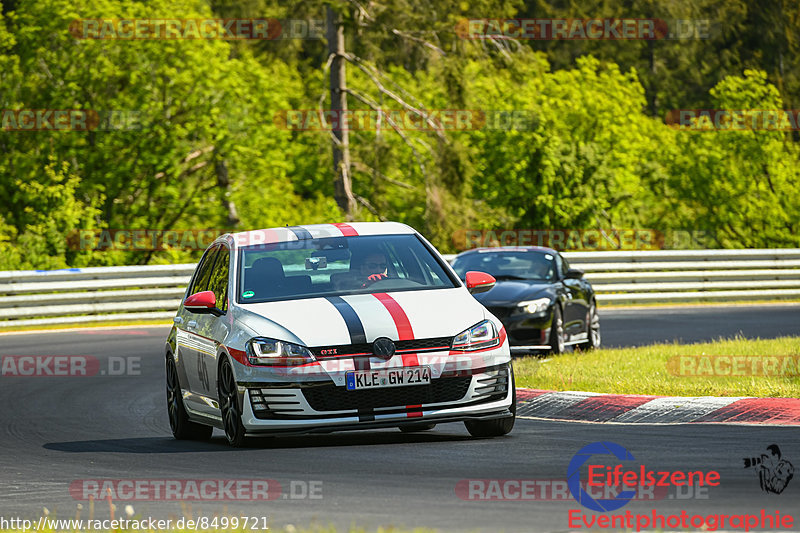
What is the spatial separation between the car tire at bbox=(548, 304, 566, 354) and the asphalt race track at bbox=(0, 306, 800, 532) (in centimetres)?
624

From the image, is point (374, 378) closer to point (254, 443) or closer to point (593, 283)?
point (254, 443)

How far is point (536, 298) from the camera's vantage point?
1888 cm

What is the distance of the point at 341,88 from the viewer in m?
37.2

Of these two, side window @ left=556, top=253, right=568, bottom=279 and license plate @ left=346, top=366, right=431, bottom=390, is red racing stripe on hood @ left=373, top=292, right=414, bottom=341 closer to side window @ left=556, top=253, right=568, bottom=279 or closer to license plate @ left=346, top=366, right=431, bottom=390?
license plate @ left=346, top=366, right=431, bottom=390

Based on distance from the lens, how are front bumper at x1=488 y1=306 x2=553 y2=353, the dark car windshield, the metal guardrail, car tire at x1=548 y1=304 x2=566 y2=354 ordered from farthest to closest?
the metal guardrail, the dark car windshield, car tire at x1=548 y1=304 x2=566 y2=354, front bumper at x1=488 y1=306 x2=553 y2=353

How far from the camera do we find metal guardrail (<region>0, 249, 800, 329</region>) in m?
26.6

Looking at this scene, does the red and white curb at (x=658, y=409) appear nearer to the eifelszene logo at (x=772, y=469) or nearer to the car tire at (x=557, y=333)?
the eifelszene logo at (x=772, y=469)

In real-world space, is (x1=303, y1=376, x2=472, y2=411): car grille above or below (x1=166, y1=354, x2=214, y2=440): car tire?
above

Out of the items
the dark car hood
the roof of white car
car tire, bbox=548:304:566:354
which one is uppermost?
the roof of white car

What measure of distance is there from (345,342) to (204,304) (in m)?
1.57

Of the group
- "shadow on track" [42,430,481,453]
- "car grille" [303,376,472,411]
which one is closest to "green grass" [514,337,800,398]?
"shadow on track" [42,430,481,453]

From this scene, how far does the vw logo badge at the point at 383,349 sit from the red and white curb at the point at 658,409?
2662 mm

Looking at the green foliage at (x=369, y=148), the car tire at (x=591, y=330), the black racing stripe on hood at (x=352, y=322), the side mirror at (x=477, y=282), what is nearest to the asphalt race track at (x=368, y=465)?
the black racing stripe on hood at (x=352, y=322)

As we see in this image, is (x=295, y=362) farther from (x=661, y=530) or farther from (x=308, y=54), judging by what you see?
(x=308, y=54)
